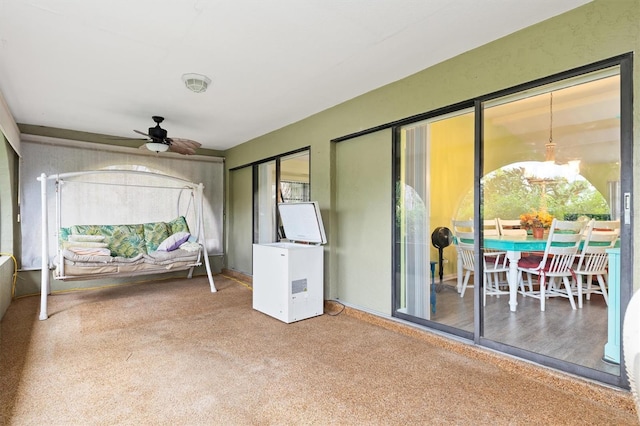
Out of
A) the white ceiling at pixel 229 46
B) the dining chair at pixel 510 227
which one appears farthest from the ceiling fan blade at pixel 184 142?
the dining chair at pixel 510 227

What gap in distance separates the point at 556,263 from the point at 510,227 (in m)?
0.54

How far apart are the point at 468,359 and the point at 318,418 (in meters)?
1.31

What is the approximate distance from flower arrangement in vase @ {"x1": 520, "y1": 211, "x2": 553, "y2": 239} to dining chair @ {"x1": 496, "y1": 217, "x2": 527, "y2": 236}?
35 millimetres

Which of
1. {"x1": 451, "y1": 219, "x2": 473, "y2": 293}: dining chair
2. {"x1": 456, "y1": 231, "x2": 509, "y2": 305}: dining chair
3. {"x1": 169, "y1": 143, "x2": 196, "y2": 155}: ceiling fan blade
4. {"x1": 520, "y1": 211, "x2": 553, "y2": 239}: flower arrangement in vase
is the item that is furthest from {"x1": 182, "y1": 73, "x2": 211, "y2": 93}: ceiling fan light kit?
{"x1": 520, "y1": 211, "x2": 553, "y2": 239}: flower arrangement in vase

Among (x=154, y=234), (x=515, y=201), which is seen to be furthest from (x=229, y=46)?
(x=154, y=234)

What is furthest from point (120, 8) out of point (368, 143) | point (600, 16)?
point (600, 16)

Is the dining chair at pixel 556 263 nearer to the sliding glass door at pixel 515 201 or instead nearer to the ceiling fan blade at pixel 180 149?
the sliding glass door at pixel 515 201

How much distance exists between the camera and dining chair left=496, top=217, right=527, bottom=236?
2.69 meters

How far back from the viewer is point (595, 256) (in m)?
2.40

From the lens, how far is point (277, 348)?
8.89ft

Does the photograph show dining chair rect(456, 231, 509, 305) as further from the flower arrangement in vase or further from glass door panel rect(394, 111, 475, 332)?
the flower arrangement in vase

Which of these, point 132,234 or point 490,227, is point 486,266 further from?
point 132,234

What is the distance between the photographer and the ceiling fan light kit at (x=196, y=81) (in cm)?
294

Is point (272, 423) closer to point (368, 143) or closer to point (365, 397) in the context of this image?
point (365, 397)
